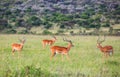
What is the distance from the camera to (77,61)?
12.5m

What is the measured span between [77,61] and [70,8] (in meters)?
49.2

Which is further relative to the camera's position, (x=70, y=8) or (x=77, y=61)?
(x=70, y=8)

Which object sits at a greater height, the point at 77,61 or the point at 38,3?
the point at 77,61

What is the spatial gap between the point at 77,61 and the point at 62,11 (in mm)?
Answer: 47794

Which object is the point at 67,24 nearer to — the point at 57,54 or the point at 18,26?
the point at 18,26

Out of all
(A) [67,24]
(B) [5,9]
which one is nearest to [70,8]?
(B) [5,9]

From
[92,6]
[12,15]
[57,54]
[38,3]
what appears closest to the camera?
[57,54]

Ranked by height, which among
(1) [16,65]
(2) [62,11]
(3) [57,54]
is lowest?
(2) [62,11]

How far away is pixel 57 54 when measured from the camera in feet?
48.8

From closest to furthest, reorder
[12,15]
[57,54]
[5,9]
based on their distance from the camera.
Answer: [57,54]
[12,15]
[5,9]

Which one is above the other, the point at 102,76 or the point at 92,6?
the point at 102,76

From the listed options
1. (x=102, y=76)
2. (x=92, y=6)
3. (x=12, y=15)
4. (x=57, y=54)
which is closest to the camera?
(x=102, y=76)

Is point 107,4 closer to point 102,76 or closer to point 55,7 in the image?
point 55,7

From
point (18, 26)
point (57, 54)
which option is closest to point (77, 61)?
point (57, 54)
